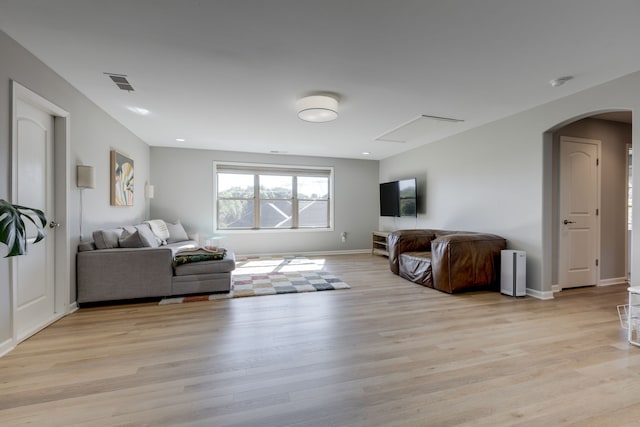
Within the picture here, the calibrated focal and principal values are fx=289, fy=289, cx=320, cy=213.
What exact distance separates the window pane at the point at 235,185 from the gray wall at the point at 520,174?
4.17 meters

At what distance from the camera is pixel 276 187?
272 inches

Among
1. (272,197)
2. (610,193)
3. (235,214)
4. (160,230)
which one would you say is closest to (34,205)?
(160,230)

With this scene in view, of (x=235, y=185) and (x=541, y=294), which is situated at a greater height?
(x=235, y=185)

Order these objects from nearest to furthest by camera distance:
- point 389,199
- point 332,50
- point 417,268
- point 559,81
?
point 332,50, point 559,81, point 417,268, point 389,199

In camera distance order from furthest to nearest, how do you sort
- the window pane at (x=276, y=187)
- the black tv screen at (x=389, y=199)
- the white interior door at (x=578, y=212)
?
1. the window pane at (x=276, y=187)
2. the black tv screen at (x=389, y=199)
3. the white interior door at (x=578, y=212)

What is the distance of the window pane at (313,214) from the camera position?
7117 millimetres

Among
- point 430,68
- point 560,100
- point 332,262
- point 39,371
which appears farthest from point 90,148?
point 560,100

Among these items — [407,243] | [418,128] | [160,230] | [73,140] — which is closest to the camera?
[73,140]

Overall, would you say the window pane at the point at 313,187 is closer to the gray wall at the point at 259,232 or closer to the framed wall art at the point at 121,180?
the gray wall at the point at 259,232

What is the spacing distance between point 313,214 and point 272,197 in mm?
1100

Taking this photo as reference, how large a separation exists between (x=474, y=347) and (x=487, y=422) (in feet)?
2.94

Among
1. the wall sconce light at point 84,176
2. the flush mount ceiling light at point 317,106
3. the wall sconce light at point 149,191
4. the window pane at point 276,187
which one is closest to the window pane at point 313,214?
the window pane at point 276,187

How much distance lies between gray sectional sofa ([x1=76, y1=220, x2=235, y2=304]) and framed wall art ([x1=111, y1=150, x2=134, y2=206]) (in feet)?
2.20

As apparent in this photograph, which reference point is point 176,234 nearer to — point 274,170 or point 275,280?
point 275,280
